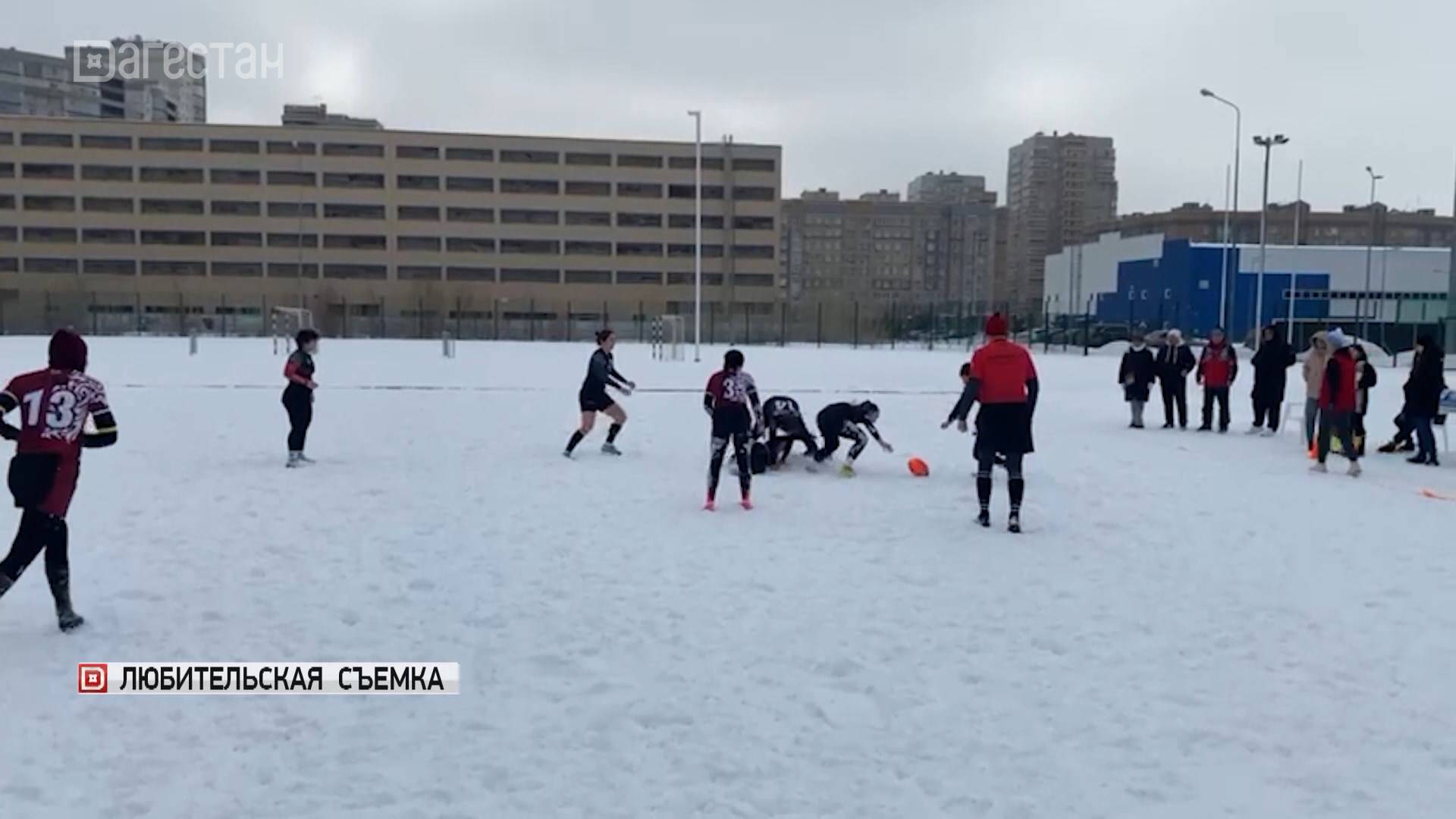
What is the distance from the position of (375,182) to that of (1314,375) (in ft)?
272

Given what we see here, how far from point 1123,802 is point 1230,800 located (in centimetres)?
45

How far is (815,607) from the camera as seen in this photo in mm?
7781

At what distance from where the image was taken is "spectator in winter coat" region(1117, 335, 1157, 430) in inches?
754

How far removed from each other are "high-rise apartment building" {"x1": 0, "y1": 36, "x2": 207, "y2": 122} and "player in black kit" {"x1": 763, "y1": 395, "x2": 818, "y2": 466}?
121 metres

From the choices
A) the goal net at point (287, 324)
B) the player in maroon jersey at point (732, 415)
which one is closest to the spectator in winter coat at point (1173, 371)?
the player in maroon jersey at point (732, 415)

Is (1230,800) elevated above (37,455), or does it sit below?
below

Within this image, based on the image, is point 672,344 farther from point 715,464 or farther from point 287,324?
point 715,464

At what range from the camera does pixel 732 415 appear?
11156mm

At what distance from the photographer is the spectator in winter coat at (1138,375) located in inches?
754

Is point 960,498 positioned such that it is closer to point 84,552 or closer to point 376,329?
point 84,552

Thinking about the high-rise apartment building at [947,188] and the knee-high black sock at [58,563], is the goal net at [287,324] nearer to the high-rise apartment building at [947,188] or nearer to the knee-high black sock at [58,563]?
the knee-high black sock at [58,563]

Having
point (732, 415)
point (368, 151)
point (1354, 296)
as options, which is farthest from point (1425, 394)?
point (368, 151)

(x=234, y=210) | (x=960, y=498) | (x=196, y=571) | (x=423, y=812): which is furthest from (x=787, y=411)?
(x=234, y=210)

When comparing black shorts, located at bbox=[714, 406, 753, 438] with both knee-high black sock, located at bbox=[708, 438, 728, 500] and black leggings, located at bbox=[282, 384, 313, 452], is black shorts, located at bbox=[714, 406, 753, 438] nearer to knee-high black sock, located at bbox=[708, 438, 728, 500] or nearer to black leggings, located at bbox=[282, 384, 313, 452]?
knee-high black sock, located at bbox=[708, 438, 728, 500]
